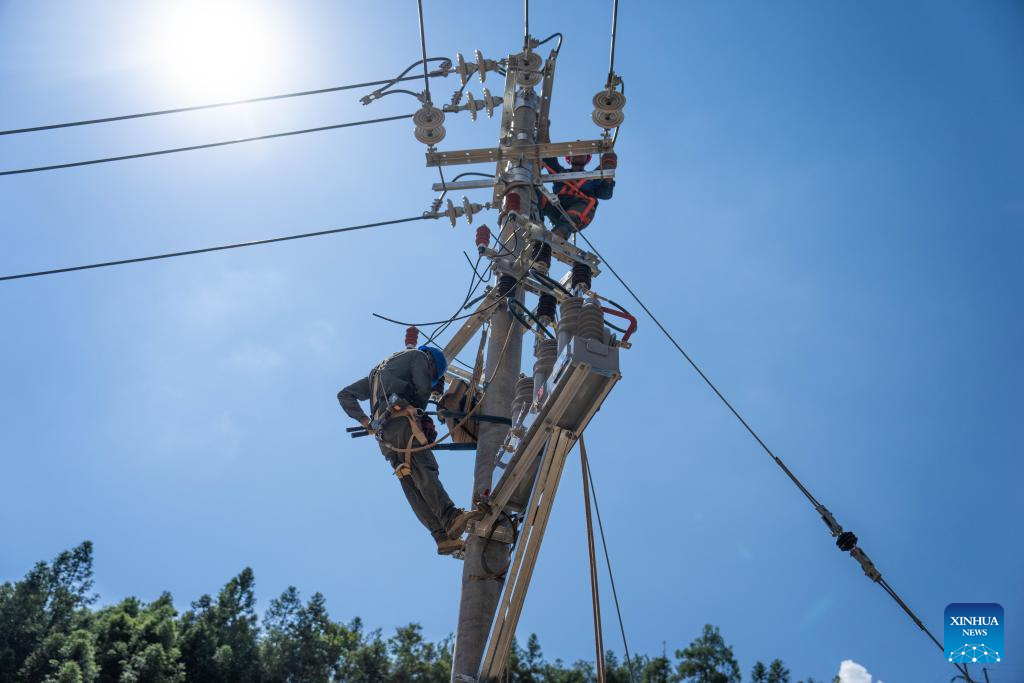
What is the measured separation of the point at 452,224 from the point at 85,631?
3001 centimetres

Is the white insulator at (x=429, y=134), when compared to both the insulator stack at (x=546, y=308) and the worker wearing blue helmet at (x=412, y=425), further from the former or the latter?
the worker wearing blue helmet at (x=412, y=425)

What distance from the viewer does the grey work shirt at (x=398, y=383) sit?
669cm

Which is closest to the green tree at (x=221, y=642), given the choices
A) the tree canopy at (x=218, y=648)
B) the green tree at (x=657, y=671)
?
the tree canopy at (x=218, y=648)

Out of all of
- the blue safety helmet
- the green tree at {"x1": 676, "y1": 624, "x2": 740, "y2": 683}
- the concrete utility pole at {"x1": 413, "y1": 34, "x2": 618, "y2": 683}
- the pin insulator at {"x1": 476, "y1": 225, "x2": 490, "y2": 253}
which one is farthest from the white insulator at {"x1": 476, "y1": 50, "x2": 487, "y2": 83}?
the green tree at {"x1": 676, "y1": 624, "x2": 740, "y2": 683}

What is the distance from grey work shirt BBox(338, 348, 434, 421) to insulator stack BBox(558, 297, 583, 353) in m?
1.72

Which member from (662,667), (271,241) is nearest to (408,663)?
(662,667)

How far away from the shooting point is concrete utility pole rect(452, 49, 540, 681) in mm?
5359

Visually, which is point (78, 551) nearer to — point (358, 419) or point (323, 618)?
point (323, 618)

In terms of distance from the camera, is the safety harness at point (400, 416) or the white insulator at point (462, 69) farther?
the white insulator at point (462, 69)

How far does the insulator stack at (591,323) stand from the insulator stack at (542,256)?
85.0 inches

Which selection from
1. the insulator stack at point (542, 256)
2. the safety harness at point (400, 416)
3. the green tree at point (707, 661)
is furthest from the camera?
the green tree at point (707, 661)

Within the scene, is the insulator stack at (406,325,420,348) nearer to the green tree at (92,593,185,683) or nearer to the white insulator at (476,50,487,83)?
the white insulator at (476,50,487,83)

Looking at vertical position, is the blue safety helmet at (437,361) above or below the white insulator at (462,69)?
below

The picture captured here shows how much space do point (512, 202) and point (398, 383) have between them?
6.01 ft
